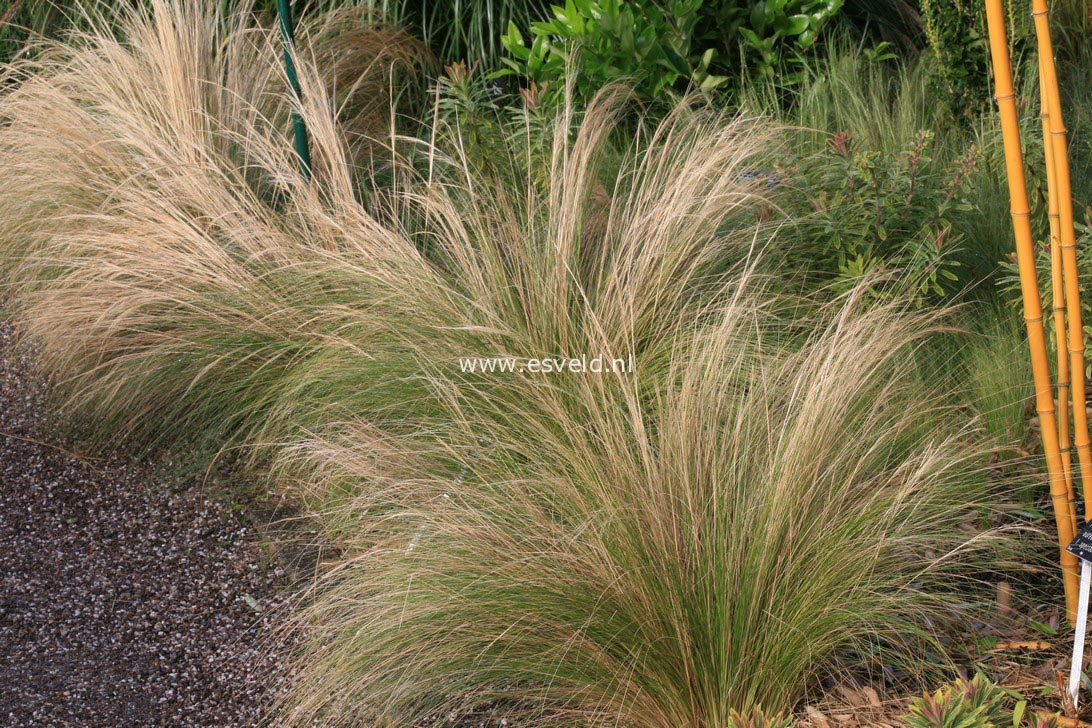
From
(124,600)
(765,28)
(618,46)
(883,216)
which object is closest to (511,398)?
(124,600)

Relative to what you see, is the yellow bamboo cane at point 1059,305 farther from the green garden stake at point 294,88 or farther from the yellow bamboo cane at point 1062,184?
the green garden stake at point 294,88

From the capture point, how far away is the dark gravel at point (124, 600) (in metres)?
2.52

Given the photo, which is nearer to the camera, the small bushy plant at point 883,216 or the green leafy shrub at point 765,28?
the small bushy plant at point 883,216

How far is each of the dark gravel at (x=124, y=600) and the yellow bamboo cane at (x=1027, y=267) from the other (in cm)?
169

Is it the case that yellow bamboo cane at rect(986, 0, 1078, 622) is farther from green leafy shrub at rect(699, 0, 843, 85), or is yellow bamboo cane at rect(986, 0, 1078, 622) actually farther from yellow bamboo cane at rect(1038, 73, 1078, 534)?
green leafy shrub at rect(699, 0, 843, 85)

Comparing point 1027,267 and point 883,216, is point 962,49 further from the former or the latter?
point 1027,267

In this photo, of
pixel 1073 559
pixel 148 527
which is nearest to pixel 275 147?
pixel 148 527

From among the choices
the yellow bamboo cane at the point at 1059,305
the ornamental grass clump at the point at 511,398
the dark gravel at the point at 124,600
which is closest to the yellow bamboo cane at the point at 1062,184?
the yellow bamboo cane at the point at 1059,305

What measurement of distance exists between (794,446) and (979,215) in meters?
1.92

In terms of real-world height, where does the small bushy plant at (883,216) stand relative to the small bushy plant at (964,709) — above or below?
above

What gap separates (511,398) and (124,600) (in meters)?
1.14

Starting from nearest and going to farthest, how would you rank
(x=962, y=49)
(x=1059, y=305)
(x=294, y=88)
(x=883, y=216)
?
1. (x=1059, y=305)
2. (x=883, y=216)
3. (x=294, y=88)
4. (x=962, y=49)

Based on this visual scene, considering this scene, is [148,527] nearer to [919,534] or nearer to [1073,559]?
[919,534]

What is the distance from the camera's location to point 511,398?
2.91 m
